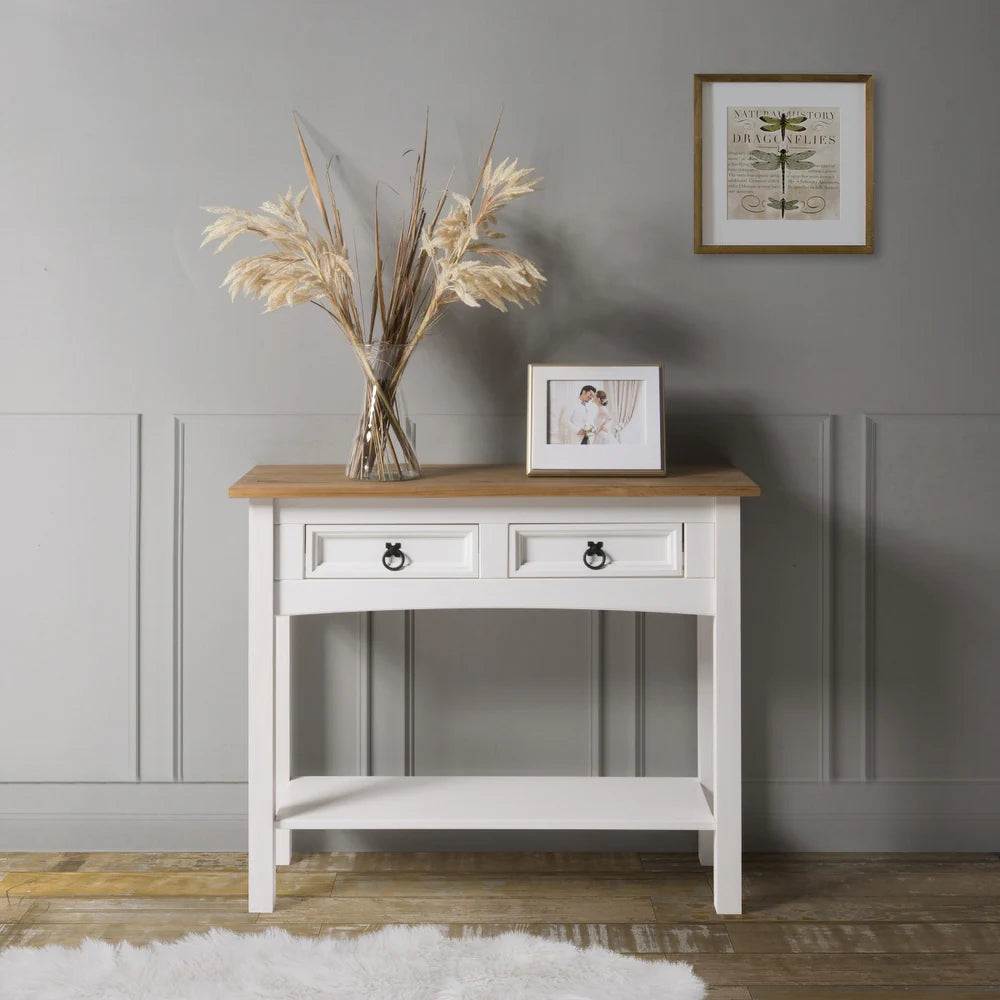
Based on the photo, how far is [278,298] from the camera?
6.66ft

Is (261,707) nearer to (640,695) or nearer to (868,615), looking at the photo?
(640,695)

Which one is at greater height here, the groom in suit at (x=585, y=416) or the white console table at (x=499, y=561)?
the groom in suit at (x=585, y=416)

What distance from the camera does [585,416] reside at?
6.97 ft

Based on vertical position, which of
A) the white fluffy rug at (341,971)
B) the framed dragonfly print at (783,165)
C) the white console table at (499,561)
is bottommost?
the white fluffy rug at (341,971)

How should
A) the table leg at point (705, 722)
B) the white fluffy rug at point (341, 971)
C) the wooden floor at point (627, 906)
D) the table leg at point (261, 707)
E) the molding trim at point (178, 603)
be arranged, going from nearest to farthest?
1. the white fluffy rug at point (341, 971)
2. the wooden floor at point (627, 906)
3. the table leg at point (261, 707)
4. the table leg at point (705, 722)
5. the molding trim at point (178, 603)

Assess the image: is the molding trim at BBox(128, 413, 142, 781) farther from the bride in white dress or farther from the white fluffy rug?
the bride in white dress

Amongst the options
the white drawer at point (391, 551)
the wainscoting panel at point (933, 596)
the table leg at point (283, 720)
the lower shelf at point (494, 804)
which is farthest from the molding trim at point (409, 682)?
the wainscoting panel at point (933, 596)

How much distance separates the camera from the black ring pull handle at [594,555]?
6.65ft

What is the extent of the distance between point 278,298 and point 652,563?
91 centimetres

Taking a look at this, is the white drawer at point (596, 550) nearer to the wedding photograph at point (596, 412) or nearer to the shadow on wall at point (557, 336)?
the wedding photograph at point (596, 412)

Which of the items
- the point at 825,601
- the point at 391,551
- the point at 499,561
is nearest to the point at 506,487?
the point at 499,561

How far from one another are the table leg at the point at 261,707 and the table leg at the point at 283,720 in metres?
0.18

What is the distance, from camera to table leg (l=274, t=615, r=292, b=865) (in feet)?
7.52

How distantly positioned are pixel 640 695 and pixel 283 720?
0.84 metres
